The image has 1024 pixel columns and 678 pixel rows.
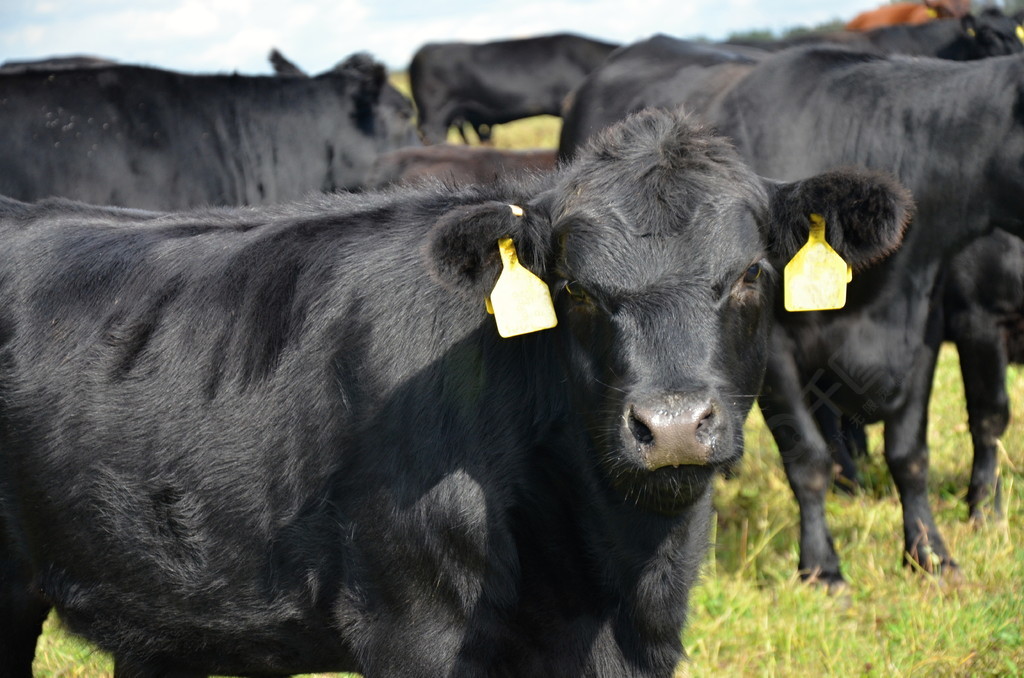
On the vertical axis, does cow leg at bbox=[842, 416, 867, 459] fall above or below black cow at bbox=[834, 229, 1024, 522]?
below

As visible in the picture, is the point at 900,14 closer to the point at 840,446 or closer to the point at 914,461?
the point at 840,446

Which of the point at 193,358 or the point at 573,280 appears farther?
the point at 193,358

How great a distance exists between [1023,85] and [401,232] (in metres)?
3.28

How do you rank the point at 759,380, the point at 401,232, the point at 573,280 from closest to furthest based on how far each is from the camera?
the point at 573,280
the point at 759,380
the point at 401,232

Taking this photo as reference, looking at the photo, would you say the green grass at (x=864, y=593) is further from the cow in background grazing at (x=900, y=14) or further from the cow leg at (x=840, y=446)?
the cow in background grazing at (x=900, y=14)

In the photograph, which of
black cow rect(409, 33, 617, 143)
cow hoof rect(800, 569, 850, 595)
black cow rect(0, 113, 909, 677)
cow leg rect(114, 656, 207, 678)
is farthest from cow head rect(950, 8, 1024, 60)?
black cow rect(409, 33, 617, 143)

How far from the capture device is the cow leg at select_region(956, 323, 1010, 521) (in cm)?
593

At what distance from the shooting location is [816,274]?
3.21m

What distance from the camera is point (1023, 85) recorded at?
5.21 metres

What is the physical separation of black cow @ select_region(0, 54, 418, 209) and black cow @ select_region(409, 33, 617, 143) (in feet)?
37.7

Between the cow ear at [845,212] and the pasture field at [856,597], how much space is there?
1.46 metres

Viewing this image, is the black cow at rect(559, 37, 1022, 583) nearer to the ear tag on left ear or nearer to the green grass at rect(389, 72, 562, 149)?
the ear tag on left ear

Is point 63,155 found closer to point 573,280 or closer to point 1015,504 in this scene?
point 573,280

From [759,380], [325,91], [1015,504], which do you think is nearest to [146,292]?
[759,380]
